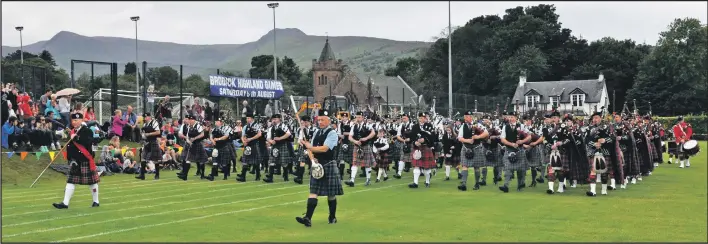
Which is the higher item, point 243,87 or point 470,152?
point 243,87

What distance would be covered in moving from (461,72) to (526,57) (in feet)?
24.4

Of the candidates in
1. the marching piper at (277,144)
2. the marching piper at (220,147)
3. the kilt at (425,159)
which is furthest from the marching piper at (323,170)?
the marching piper at (220,147)

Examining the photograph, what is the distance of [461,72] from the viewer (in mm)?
80750

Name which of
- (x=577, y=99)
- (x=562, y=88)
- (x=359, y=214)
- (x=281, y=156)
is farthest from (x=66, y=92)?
(x=577, y=99)

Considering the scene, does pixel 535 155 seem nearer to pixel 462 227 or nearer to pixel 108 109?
pixel 462 227

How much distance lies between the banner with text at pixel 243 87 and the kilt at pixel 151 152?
10459 millimetres

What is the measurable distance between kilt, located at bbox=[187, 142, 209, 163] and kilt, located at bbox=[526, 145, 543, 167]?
8.28 meters

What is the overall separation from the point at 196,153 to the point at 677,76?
65775 mm

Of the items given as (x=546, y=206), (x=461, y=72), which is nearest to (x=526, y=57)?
(x=461, y=72)

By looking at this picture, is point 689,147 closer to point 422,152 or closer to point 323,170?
point 422,152

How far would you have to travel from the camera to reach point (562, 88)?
7925cm

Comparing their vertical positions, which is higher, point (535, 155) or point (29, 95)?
point (29, 95)

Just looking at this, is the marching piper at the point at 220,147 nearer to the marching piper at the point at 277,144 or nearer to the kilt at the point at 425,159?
the marching piper at the point at 277,144

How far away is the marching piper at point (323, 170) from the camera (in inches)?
385
